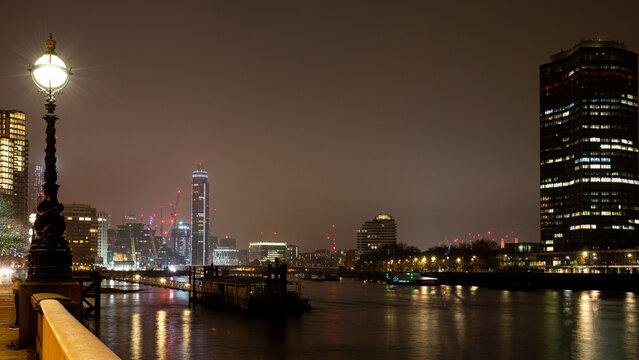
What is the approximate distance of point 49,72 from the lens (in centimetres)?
1633

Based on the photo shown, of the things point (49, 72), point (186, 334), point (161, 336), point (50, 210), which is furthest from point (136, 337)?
point (49, 72)

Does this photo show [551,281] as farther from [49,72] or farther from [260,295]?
[49,72]

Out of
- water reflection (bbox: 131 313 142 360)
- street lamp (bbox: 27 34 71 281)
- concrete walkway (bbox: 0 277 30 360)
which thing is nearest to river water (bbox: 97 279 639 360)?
water reflection (bbox: 131 313 142 360)

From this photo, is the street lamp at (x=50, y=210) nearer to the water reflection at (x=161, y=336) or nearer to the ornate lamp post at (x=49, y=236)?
the ornate lamp post at (x=49, y=236)

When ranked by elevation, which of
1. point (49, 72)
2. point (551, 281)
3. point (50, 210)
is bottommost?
point (551, 281)

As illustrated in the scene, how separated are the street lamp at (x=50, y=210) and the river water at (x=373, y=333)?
26.2m

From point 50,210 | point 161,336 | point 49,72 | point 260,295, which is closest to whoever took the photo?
point 49,72

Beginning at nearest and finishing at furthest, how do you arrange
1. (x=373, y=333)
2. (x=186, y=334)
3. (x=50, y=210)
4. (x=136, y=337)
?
1. (x=50, y=210)
2. (x=136, y=337)
3. (x=186, y=334)
4. (x=373, y=333)

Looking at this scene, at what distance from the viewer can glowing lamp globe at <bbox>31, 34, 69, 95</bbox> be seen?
1631 cm

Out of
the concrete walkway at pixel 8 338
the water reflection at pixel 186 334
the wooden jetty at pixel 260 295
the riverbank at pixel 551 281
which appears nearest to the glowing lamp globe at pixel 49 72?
the concrete walkway at pixel 8 338

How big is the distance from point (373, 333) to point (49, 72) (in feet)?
157

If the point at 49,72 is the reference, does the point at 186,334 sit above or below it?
below

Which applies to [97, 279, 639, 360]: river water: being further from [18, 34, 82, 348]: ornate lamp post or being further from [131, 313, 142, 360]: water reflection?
[18, 34, 82, 348]: ornate lamp post

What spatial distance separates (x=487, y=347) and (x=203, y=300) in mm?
51350
